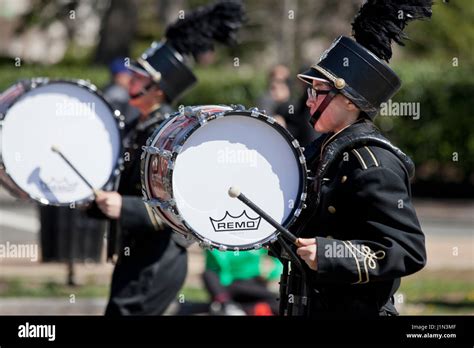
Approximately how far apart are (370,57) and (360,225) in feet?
2.21

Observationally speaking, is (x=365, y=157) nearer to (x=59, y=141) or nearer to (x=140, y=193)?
(x=140, y=193)

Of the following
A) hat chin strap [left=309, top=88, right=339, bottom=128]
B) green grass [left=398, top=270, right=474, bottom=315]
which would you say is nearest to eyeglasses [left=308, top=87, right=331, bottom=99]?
hat chin strap [left=309, top=88, right=339, bottom=128]

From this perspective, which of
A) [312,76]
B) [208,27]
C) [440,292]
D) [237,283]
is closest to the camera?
[312,76]

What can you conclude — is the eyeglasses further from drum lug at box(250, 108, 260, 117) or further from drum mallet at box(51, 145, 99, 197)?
drum mallet at box(51, 145, 99, 197)

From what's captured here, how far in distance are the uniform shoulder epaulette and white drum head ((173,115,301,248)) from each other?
0.23 meters

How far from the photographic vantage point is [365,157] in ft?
14.1

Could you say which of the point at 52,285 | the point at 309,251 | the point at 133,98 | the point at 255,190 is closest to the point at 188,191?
the point at 255,190

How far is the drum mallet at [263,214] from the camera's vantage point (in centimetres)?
418

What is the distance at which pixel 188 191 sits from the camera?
4328 millimetres

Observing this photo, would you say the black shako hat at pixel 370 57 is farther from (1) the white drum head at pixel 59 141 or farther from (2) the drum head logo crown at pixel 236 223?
(1) the white drum head at pixel 59 141

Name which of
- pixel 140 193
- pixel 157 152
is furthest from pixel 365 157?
pixel 140 193

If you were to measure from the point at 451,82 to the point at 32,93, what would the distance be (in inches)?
577

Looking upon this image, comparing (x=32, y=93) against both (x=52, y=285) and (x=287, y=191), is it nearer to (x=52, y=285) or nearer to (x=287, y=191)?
(x=287, y=191)

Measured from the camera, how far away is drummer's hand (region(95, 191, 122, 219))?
5.93 meters
